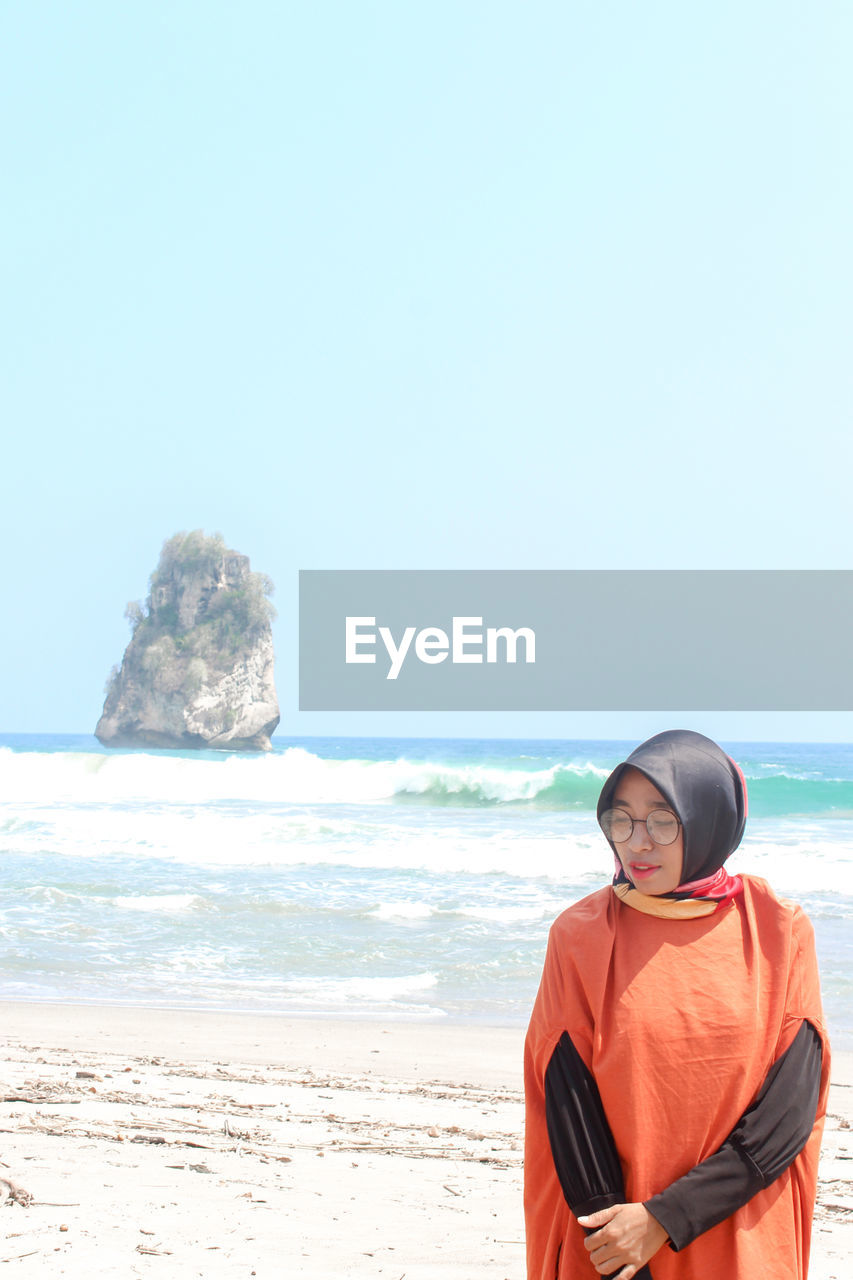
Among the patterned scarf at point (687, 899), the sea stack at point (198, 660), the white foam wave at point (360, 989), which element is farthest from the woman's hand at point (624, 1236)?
the sea stack at point (198, 660)

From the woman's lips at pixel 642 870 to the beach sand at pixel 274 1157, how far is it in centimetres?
198

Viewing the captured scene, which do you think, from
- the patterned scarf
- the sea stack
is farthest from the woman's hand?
the sea stack

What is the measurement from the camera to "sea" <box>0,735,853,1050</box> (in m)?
7.75

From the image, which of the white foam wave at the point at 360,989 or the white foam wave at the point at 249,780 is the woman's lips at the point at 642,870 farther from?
the white foam wave at the point at 249,780

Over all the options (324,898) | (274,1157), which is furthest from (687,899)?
(324,898)

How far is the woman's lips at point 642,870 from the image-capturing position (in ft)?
5.35

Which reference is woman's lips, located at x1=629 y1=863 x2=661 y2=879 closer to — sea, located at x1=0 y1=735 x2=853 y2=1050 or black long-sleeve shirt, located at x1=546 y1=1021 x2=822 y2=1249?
black long-sleeve shirt, located at x1=546 y1=1021 x2=822 y2=1249

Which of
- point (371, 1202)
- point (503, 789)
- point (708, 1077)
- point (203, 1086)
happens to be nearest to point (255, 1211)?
point (371, 1202)

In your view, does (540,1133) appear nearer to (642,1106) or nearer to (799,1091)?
(642,1106)

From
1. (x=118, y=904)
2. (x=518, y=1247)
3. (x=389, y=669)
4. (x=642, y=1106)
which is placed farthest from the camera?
(x=389, y=669)

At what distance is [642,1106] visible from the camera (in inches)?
61.0

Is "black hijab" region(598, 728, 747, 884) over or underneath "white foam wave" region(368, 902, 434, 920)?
over

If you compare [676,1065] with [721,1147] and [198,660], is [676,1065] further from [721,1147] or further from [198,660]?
[198,660]

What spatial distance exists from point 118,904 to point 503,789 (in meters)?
18.5
